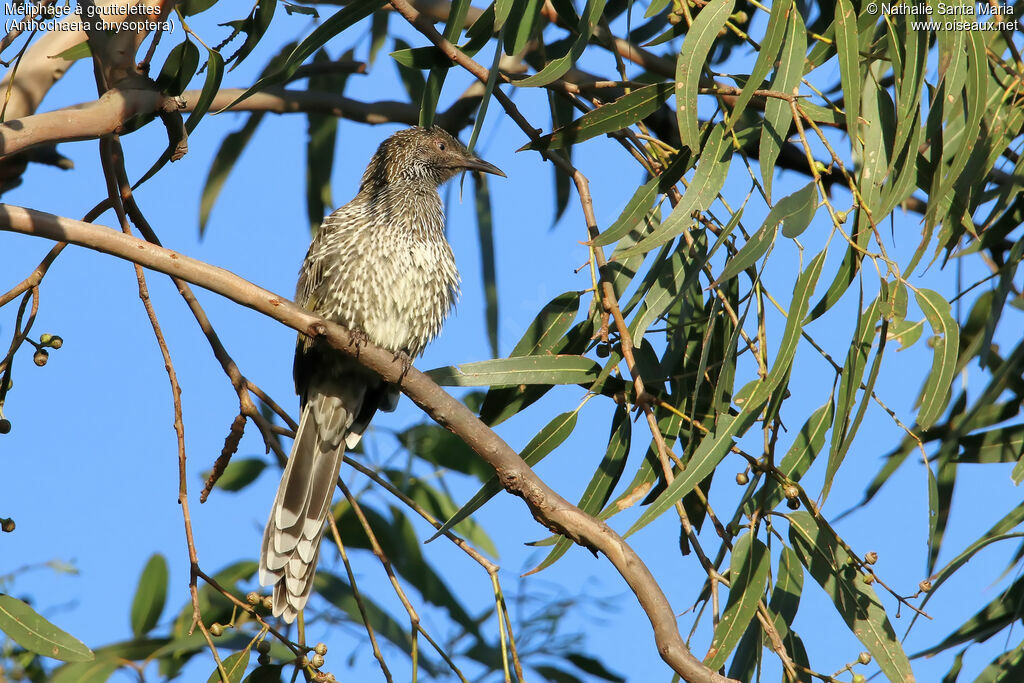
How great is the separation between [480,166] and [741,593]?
2264mm

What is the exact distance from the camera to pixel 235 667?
8.14 ft

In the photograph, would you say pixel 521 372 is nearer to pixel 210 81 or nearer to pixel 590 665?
pixel 210 81

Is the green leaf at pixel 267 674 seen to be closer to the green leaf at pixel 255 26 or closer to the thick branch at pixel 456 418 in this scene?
the thick branch at pixel 456 418

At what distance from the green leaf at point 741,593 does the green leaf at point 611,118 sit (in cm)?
105

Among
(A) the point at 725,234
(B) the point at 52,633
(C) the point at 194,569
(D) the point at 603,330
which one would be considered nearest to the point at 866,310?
(A) the point at 725,234

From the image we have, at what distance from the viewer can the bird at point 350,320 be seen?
3150mm

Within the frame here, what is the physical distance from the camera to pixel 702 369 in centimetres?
215

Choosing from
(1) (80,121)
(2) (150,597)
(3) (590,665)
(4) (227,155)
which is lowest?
(3) (590,665)

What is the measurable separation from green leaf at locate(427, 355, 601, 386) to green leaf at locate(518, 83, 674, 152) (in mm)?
524

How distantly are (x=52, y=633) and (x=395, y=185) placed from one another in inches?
83.4

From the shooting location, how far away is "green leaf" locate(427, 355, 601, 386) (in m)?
2.46

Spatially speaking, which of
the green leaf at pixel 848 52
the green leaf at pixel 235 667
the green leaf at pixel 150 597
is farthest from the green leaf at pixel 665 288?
the green leaf at pixel 150 597

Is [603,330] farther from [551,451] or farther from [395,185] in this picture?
[395,185]

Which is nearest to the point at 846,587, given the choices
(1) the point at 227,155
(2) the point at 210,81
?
(2) the point at 210,81
